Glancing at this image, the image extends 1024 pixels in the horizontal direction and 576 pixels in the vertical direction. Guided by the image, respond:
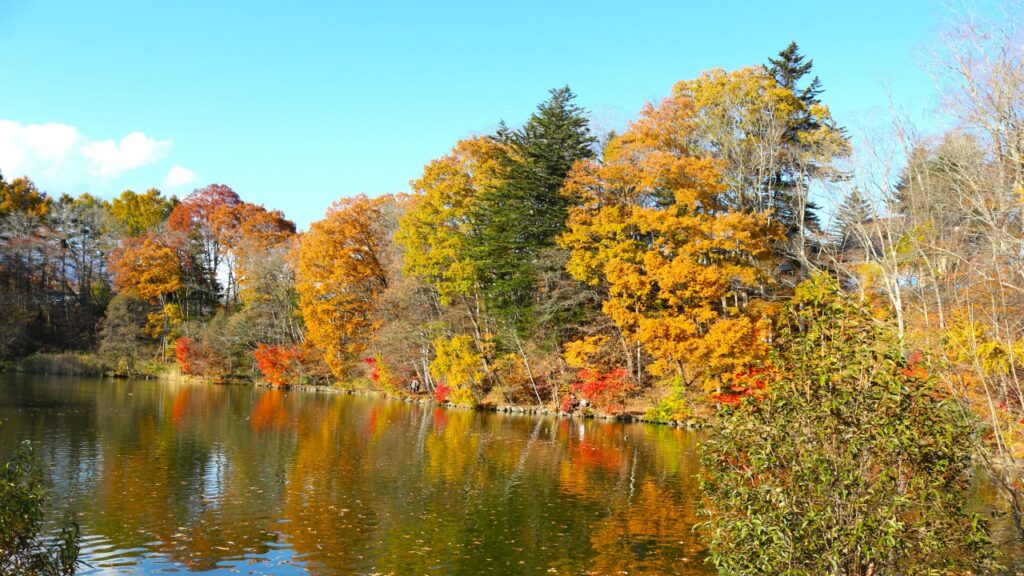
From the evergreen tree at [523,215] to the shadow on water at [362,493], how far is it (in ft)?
26.1

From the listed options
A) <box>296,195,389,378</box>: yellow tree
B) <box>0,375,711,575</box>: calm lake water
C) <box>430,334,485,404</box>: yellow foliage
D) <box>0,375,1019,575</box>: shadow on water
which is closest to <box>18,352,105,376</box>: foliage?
<box>296,195,389,378</box>: yellow tree

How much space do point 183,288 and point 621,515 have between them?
166 feet

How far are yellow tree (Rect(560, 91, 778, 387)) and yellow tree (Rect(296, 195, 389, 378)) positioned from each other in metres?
15.6

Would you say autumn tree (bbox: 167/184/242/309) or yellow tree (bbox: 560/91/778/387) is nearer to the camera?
yellow tree (bbox: 560/91/778/387)

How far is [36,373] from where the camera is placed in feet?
154

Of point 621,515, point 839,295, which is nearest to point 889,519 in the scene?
point 839,295

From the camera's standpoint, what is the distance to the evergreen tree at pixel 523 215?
1323 inches

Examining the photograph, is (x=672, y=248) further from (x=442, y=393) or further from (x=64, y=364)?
(x=64, y=364)

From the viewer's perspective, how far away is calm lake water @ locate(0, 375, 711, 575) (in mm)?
10297

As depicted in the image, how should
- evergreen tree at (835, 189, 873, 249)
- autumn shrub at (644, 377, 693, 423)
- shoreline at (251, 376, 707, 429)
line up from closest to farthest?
evergreen tree at (835, 189, 873, 249), autumn shrub at (644, 377, 693, 423), shoreline at (251, 376, 707, 429)

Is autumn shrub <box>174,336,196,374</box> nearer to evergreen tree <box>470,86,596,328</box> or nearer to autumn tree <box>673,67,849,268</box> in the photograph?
evergreen tree <box>470,86,596,328</box>

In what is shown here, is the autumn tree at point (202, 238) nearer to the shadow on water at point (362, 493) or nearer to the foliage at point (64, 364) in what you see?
the foliage at point (64, 364)

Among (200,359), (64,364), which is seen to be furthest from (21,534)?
(64,364)

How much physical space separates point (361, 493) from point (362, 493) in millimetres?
21
